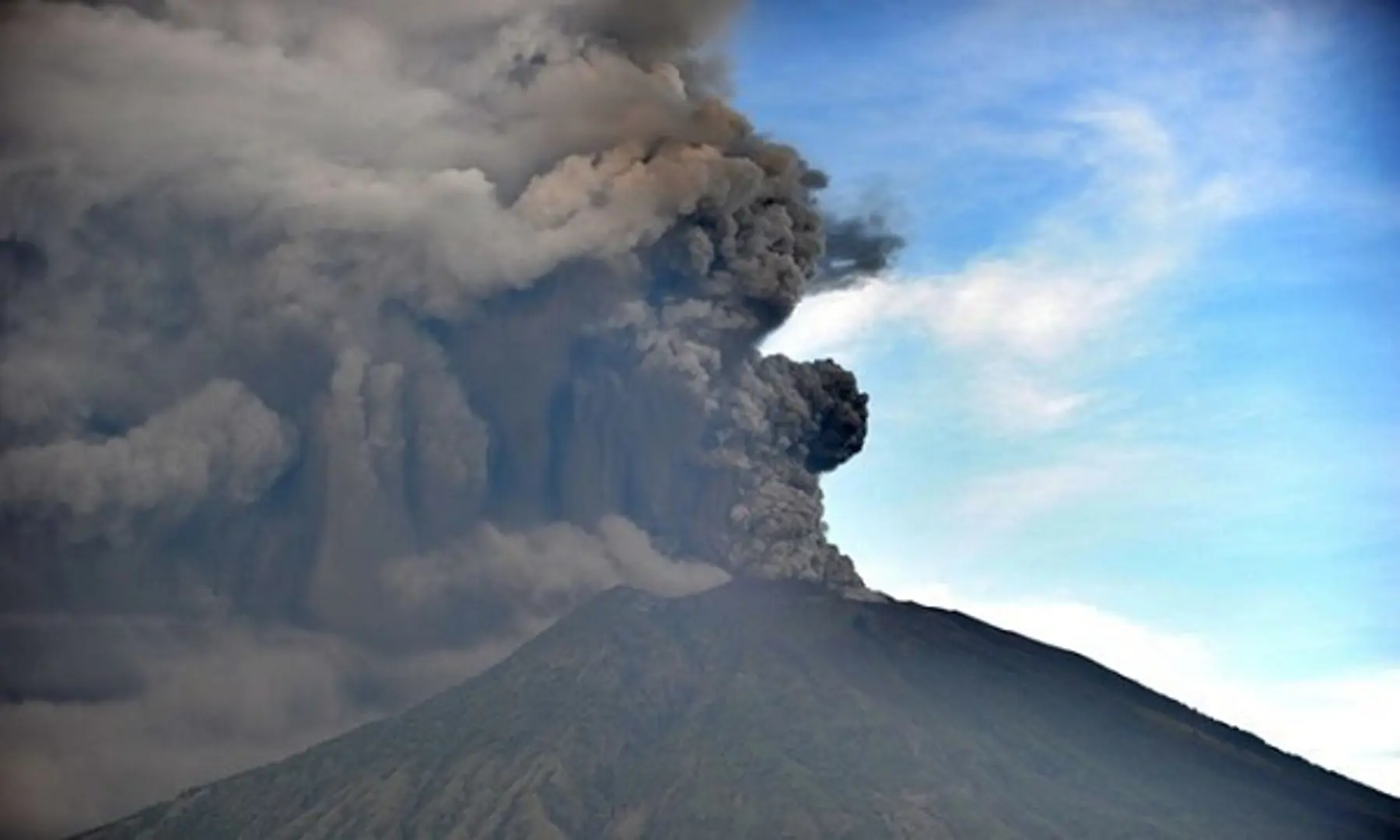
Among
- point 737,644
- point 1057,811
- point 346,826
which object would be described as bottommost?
point 346,826

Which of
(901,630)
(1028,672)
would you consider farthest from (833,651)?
(1028,672)

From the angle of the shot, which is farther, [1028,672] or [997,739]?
[1028,672]

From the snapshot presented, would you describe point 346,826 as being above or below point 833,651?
below

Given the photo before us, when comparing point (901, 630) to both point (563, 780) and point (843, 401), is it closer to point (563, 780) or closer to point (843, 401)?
point (843, 401)

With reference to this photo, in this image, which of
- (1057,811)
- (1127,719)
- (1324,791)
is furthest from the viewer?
(1127,719)

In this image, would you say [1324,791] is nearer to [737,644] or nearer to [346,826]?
[737,644]

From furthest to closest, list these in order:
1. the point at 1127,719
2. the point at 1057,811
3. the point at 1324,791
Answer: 1. the point at 1127,719
2. the point at 1324,791
3. the point at 1057,811
